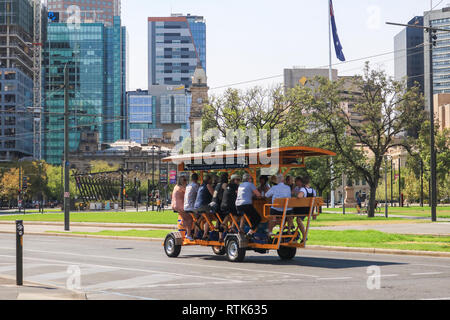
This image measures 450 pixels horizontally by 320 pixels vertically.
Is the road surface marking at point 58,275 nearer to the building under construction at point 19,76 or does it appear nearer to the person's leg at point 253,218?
the person's leg at point 253,218

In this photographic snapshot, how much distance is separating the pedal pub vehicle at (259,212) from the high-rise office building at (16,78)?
124m

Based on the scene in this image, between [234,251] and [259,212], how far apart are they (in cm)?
121

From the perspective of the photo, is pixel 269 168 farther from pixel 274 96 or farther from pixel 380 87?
pixel 274 96

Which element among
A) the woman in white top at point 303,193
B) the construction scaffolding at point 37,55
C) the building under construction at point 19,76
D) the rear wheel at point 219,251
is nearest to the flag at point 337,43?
the rear wheel at point 219,251

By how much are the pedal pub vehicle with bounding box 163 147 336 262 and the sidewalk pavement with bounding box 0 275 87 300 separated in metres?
6.23

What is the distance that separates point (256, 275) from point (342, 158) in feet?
124

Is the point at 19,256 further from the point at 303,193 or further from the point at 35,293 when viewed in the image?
the point at 303,193

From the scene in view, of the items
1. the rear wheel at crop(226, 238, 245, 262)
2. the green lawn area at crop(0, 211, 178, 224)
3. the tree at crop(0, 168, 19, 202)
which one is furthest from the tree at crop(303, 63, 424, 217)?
the tree at crop(0, 168, 19, 202)

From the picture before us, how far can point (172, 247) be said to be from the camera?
1933 cm

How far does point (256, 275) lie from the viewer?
14312 millimetres

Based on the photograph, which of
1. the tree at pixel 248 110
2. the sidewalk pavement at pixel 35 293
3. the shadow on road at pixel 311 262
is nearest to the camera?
the sidewalk pavement at pixel 35 293

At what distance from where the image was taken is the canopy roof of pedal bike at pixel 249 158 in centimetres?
1767

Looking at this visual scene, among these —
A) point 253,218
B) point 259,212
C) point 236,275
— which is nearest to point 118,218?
point 259,212
